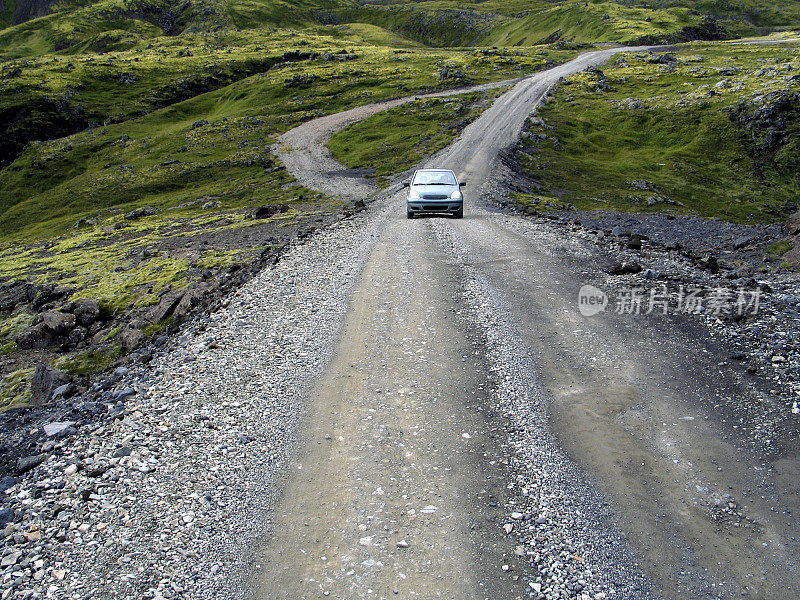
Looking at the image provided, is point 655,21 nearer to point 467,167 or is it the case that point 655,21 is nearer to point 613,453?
point 467,167

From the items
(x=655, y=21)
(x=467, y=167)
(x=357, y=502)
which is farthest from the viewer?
(x=655, y=21)

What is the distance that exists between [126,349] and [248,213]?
25381mm

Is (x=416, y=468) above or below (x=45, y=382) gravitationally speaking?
above

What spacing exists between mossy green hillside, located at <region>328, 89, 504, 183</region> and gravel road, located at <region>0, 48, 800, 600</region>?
138 ft

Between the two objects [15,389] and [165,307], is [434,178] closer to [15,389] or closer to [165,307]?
[165,307]

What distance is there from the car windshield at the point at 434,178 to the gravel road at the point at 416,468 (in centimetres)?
1637

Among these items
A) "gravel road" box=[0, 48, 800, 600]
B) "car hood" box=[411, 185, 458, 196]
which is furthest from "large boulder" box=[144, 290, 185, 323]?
"car hood" box=[411, 185, 458, 196]

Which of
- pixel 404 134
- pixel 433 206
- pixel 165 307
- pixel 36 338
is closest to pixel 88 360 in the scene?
pixel 165 307

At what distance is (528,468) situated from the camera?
9.89m

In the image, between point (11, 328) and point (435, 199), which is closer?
point (11, 328)

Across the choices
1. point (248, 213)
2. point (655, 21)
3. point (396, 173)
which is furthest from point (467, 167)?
point (655, 21)

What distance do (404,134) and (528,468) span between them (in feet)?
215

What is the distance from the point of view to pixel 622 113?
237ft
